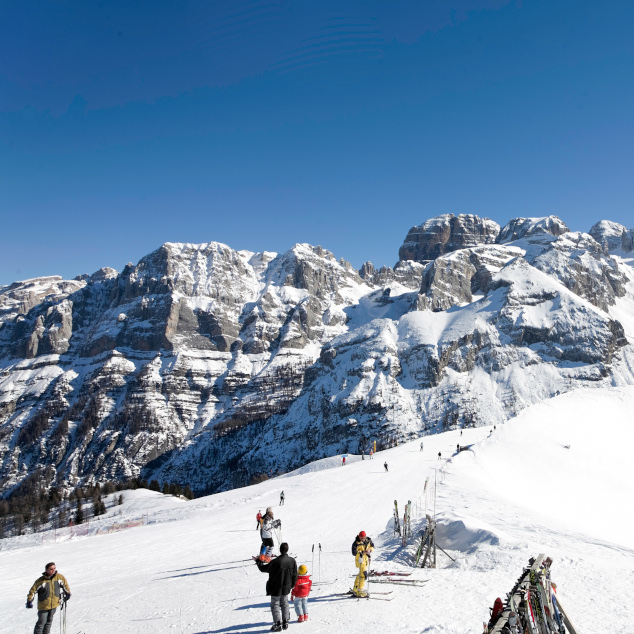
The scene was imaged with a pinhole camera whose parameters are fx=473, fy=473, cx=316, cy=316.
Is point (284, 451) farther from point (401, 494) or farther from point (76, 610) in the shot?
point (76, 610)

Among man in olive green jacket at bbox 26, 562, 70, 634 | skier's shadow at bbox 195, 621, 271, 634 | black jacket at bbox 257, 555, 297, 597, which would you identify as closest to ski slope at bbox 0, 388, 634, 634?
skier's shadow at bbox 195, 621, 271, 634

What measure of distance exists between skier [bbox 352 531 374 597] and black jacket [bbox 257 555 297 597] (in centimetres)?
276

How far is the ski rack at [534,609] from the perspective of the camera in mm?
7415

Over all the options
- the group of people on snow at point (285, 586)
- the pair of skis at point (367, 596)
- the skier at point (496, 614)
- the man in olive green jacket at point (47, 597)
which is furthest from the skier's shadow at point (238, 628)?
the skier at point (496, 614)

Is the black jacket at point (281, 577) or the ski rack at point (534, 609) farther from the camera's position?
the black jacket at point (281, 577)

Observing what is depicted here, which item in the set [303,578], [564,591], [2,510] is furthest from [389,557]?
[2,510]

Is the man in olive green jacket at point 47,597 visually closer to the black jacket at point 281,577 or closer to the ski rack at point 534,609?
the black jacket at point 281,577

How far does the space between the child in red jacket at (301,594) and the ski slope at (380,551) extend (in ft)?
0.74

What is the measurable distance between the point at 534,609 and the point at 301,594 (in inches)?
192

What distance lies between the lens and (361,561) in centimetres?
1277

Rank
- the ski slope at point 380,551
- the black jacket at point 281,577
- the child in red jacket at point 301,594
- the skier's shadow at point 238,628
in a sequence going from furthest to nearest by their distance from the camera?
the ski slope at point 380,551 → the child in red jacket at point 301,594 → the skier's shadow at point 238,628 → the black jacket at point 281,577

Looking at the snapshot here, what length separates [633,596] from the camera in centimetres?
1174

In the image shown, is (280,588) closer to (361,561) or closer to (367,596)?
(367,596)

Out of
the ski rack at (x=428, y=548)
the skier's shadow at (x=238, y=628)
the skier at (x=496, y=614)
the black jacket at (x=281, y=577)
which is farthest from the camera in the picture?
the ski rack at (x=428, y=548)
